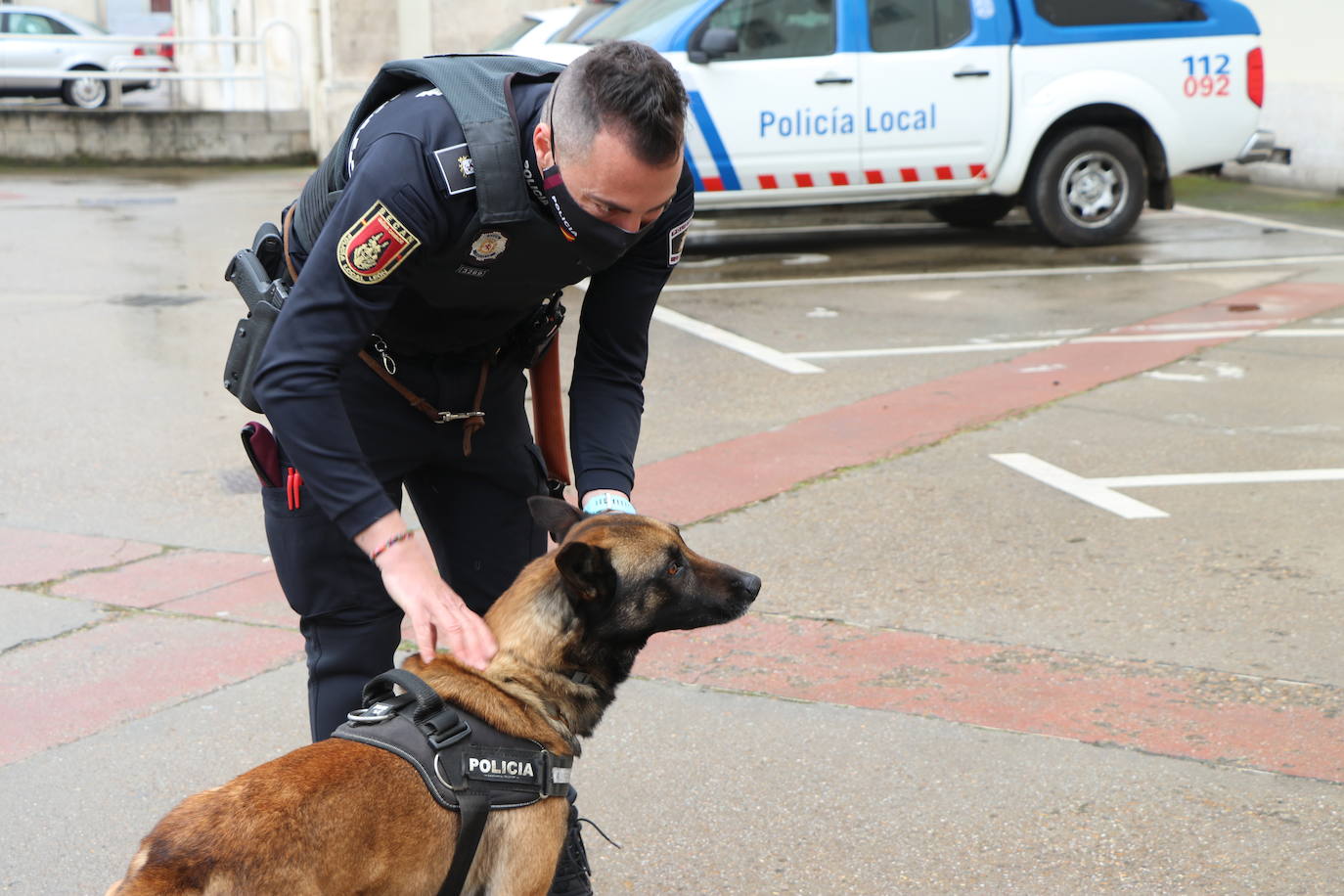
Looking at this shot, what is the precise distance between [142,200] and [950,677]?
12.8 m

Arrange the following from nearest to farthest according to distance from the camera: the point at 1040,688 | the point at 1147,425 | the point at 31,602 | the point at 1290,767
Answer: the point at 1290,767
the point at 1040,688
the point at 31,602
the point at 1147,425

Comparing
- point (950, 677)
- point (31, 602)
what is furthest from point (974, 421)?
point (31, 602)

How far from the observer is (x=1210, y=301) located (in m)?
9.21

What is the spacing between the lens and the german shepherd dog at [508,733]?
2.16 metres

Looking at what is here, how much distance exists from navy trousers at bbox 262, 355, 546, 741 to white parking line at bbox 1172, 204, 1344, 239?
10515mm

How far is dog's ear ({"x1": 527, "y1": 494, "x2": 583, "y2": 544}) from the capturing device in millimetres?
2771

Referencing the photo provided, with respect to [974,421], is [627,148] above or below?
above

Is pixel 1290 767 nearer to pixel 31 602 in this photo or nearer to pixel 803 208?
pixel 31 602

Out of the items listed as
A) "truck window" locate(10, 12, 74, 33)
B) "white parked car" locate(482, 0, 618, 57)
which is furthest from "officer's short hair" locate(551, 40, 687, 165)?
"truck window" locate(10, 12, 74, 33)

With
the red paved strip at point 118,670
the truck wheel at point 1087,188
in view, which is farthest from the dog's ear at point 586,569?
the truck wheel at point 1087,188

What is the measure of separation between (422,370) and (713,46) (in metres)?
7.66

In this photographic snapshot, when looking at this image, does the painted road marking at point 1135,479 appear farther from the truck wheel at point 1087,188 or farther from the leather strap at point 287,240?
the truck wheel at point 1087,188

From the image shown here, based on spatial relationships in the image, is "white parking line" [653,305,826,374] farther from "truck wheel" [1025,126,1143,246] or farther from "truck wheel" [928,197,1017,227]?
"truck wheel" [928,197,1017,227]

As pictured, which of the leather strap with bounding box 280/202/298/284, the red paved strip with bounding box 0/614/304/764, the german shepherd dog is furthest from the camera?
the red paved strip with bounding box 0/614/304/764
